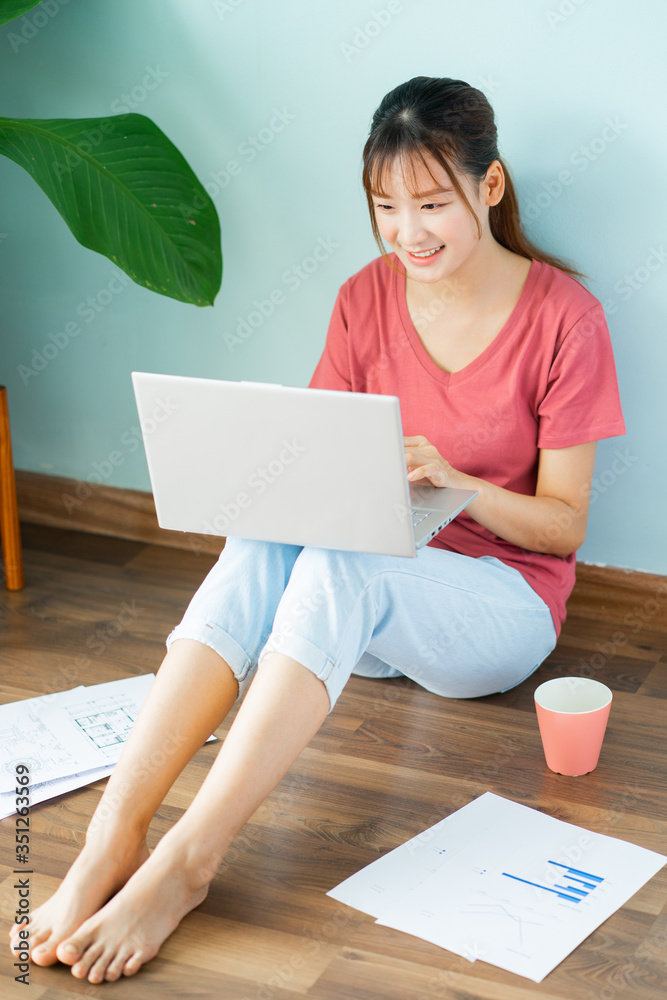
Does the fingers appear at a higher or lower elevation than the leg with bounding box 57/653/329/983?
higher

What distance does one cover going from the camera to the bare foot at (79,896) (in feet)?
3.48

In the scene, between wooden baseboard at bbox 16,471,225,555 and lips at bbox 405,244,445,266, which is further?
wooden baseboard at bbox 16,471,225,555

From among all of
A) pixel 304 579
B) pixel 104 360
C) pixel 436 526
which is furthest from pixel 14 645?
pixel 436 526

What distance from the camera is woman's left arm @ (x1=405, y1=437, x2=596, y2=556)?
1.41 metres

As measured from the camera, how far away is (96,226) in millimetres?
1764

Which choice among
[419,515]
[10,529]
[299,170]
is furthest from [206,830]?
[299,170]

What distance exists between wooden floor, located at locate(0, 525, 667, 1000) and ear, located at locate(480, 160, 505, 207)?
2.34 ft

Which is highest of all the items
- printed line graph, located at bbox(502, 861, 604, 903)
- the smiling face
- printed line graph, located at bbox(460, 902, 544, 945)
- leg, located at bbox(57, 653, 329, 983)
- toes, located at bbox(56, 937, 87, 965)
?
the smiling face

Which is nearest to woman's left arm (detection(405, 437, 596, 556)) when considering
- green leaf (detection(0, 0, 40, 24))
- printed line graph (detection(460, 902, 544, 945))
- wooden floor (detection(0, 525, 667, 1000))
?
wooden floor (detection(0, 525, 667, 1000))

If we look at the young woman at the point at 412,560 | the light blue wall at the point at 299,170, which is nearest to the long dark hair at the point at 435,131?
the young woman at the point at 412,560

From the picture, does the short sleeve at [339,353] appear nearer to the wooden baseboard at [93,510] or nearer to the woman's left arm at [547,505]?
the woman's left arm at [547,505]

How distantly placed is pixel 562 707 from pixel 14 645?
914 millimetres

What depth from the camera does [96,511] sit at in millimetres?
2213

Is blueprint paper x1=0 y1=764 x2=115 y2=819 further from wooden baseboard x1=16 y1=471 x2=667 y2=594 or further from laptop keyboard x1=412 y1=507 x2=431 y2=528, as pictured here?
wooden baseboard x1=16 y1=471 x2=667 y2=594
